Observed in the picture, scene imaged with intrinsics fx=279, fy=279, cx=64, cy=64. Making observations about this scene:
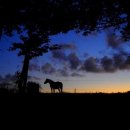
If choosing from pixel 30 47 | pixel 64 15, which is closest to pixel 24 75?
pixel 30 47

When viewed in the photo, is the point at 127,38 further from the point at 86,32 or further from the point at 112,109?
the point at 112,109

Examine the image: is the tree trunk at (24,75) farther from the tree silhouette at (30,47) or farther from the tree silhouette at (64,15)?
the tree silhouette at (64,15)

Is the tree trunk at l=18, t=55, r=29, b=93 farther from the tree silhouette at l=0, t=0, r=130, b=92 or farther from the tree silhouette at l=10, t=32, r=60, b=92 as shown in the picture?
the tree silhouette at l=0, t=0, r=130, b=92

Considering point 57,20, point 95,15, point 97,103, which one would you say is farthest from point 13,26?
point 97,103

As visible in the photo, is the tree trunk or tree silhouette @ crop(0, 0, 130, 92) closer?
tree silhouette @ crop(0, 0, 130, 92)

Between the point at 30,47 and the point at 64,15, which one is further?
the point at 30,47

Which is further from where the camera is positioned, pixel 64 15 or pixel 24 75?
pixel 24 75

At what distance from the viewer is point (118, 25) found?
27.6 m

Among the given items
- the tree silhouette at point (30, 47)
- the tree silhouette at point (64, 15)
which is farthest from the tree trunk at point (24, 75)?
the tree silhouette at point (64, 15)

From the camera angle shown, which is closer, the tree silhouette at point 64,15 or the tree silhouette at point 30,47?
the tree silhouette at point 64,15

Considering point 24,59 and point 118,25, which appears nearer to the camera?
point 118,25

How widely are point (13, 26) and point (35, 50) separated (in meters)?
13.9

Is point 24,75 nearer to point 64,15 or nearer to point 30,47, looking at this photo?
point 30,47

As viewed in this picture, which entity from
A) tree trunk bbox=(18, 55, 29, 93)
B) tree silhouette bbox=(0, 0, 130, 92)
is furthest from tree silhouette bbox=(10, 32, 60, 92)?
tree silhouette bbox=(0, 0, 130, 92)
